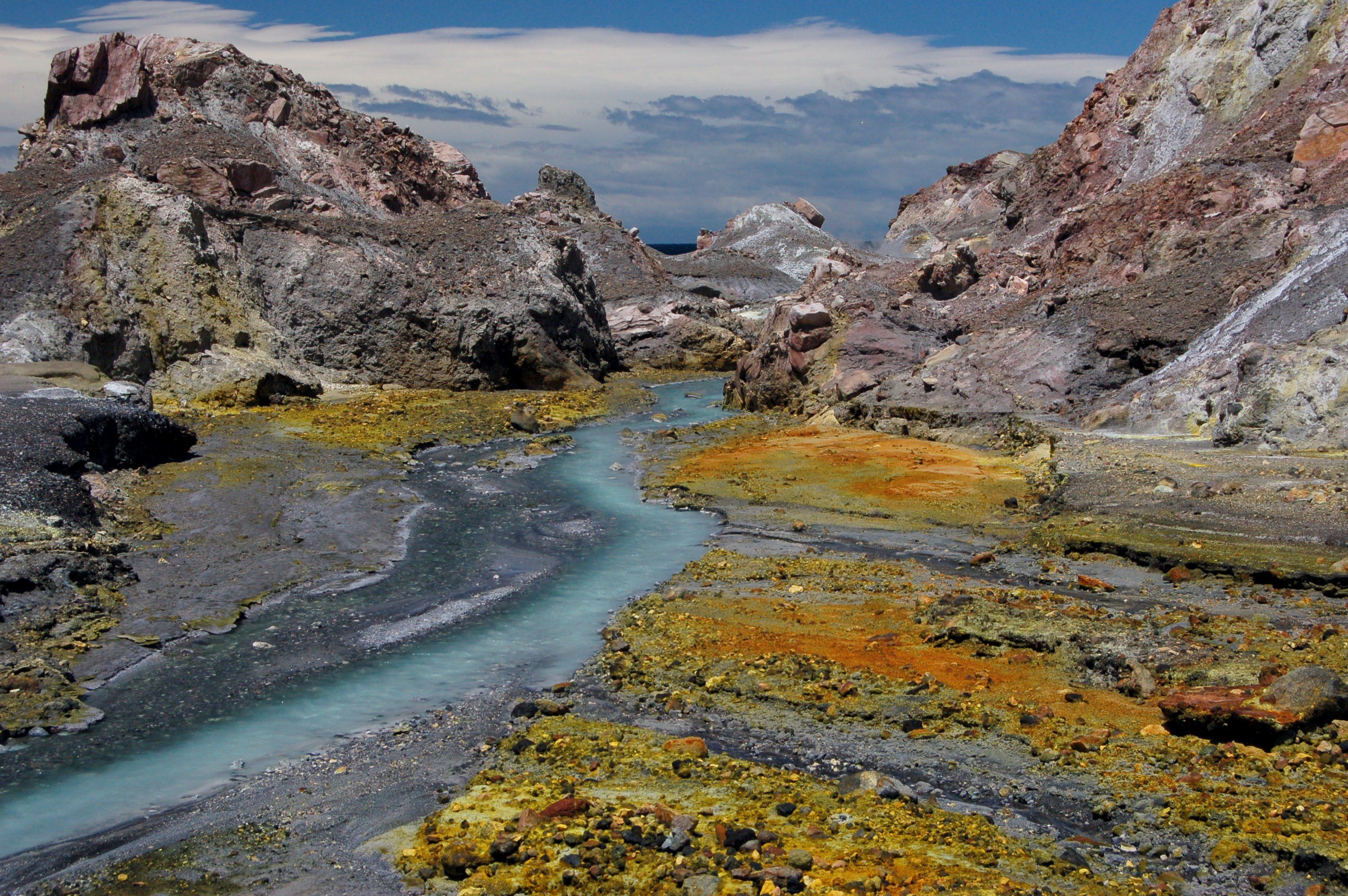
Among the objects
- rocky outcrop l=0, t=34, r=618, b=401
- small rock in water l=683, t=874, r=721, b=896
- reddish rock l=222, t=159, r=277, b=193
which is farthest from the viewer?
reddish rock l=222, t=159, r=277, b=193

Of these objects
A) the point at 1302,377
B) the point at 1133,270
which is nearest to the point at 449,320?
the point at 1133,270

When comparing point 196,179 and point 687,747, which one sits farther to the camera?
point 196,179

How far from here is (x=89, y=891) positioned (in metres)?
7.68

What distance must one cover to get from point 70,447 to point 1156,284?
81.1 ft

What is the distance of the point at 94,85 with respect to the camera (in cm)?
3878

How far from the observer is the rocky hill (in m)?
22.2

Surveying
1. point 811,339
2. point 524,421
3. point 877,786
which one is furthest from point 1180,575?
point 811,339

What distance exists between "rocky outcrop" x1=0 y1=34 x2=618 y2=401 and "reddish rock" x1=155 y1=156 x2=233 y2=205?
0.06 meters

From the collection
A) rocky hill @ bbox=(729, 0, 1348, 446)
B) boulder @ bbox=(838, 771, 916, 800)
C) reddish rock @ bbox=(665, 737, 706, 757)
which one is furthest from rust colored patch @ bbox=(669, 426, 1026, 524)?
boulder @ bbox=(838, 771, 916, 800)

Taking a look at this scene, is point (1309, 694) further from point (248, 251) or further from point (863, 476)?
point (248, 251)

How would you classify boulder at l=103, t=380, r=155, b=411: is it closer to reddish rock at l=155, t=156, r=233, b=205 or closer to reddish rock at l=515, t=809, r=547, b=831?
reddish rock at l=155, t=156, r=233, b=205

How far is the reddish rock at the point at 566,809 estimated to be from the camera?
8.41m

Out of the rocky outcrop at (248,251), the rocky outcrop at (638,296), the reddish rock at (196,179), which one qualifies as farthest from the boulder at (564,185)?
the reddish rock at (196,179)

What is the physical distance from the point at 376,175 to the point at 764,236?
1479 inches
